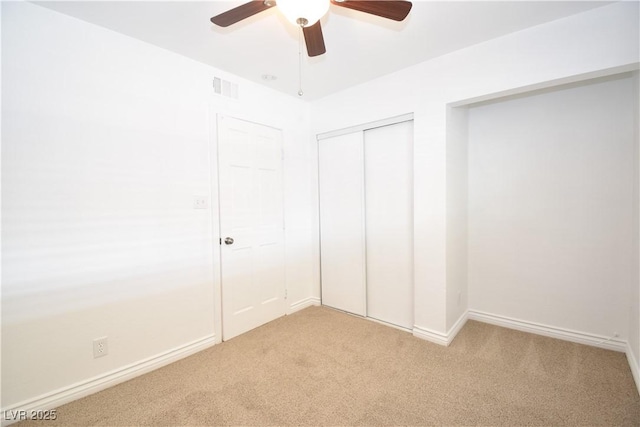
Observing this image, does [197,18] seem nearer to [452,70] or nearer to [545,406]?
[452,70]

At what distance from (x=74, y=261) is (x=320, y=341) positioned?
77.1 inches

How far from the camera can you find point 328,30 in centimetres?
202

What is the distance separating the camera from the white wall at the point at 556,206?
7.41 ft

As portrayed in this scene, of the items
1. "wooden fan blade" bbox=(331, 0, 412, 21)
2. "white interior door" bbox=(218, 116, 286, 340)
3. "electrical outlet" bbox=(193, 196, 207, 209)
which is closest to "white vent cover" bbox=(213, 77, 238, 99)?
"white interior door" bbox=(218, 116, 286, 340)

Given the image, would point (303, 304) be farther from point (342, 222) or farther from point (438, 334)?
point (438, 334)

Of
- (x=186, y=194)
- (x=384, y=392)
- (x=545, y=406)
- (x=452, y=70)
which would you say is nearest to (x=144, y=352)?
(x=186, y=194)

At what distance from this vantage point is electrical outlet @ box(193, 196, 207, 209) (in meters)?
2.39

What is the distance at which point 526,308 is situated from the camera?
269 centimetres

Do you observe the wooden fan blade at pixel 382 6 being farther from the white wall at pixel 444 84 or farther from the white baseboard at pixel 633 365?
the white baseboard at pixel 633 365

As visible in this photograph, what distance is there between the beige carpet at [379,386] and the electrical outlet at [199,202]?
1252mm

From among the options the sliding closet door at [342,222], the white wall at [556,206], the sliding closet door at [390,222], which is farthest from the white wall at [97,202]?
the white wall at [556,206]

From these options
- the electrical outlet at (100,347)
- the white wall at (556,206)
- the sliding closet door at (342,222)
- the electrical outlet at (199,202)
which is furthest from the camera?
the sliding closet door at (342,222)

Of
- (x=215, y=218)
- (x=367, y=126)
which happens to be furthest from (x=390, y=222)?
(x=215, y=218)

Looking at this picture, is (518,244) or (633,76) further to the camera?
(518,244)
